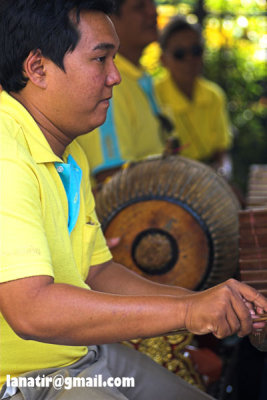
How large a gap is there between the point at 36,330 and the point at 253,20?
5045 millimetres

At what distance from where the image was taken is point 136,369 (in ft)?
6.48

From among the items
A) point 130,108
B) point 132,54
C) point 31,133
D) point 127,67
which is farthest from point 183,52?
point 31,133

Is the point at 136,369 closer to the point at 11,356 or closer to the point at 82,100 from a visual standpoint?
the point at 11,356

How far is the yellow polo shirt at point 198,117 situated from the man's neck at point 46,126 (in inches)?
115

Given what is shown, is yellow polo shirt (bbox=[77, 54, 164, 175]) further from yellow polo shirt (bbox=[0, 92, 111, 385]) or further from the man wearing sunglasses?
yellow polo shirt (bbox=[0, 92, 111, 385])

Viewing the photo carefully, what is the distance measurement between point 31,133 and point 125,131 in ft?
5.40

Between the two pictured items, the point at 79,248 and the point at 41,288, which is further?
the point at 79,248

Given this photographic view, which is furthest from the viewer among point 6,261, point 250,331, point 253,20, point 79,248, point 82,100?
point 253,20

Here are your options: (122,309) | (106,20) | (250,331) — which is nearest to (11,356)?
(122,309)

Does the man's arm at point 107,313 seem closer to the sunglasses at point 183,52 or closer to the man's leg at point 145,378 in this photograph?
the man's leg at point 145,378

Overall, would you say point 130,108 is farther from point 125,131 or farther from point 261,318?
point 261,318

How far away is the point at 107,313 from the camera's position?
1470 mm

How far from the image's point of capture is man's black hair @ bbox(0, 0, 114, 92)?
1.62 metres

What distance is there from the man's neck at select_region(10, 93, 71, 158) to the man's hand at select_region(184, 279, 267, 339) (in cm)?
55
